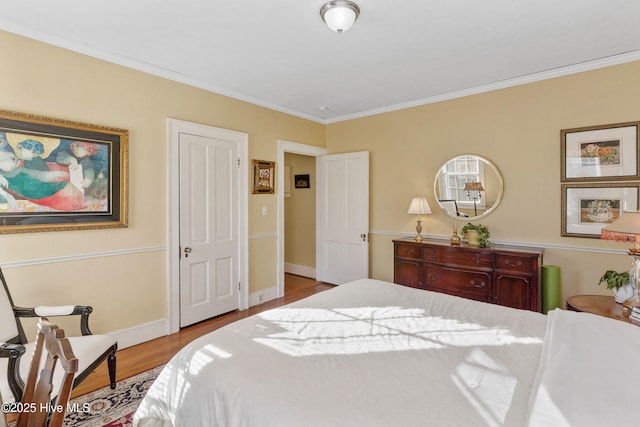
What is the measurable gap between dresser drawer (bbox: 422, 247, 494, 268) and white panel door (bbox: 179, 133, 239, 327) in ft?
7.43

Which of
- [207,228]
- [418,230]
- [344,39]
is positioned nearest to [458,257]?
[418,230]

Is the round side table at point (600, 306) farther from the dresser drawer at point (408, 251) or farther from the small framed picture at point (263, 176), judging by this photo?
the small framed picture at point (263, 176)

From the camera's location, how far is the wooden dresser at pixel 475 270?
3047 mm

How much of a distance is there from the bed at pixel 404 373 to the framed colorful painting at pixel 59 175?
1848 millimetres

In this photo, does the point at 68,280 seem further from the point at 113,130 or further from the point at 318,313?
the point at 318,313

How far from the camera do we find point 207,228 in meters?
3.56

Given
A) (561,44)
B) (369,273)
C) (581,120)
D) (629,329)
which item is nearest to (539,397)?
(629,329)

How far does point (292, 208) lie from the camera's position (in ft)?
19.6

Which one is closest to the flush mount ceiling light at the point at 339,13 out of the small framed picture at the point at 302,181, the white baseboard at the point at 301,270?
the small framed picture at the point at 302,181

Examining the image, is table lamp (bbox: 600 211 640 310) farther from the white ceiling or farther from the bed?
the white ceiling

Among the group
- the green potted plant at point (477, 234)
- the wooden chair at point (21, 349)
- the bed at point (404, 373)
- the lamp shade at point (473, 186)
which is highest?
the lamp shade at point (473, 186)

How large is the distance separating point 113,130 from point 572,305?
13.0 feet

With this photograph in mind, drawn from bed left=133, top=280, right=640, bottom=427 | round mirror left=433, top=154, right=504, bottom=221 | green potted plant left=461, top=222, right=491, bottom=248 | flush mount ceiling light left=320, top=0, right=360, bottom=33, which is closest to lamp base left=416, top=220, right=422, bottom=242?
round mirror left=433, top=154, right=504, bottom=221

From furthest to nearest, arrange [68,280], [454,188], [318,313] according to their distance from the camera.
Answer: [454,188] → [68,280] → [318,313]
